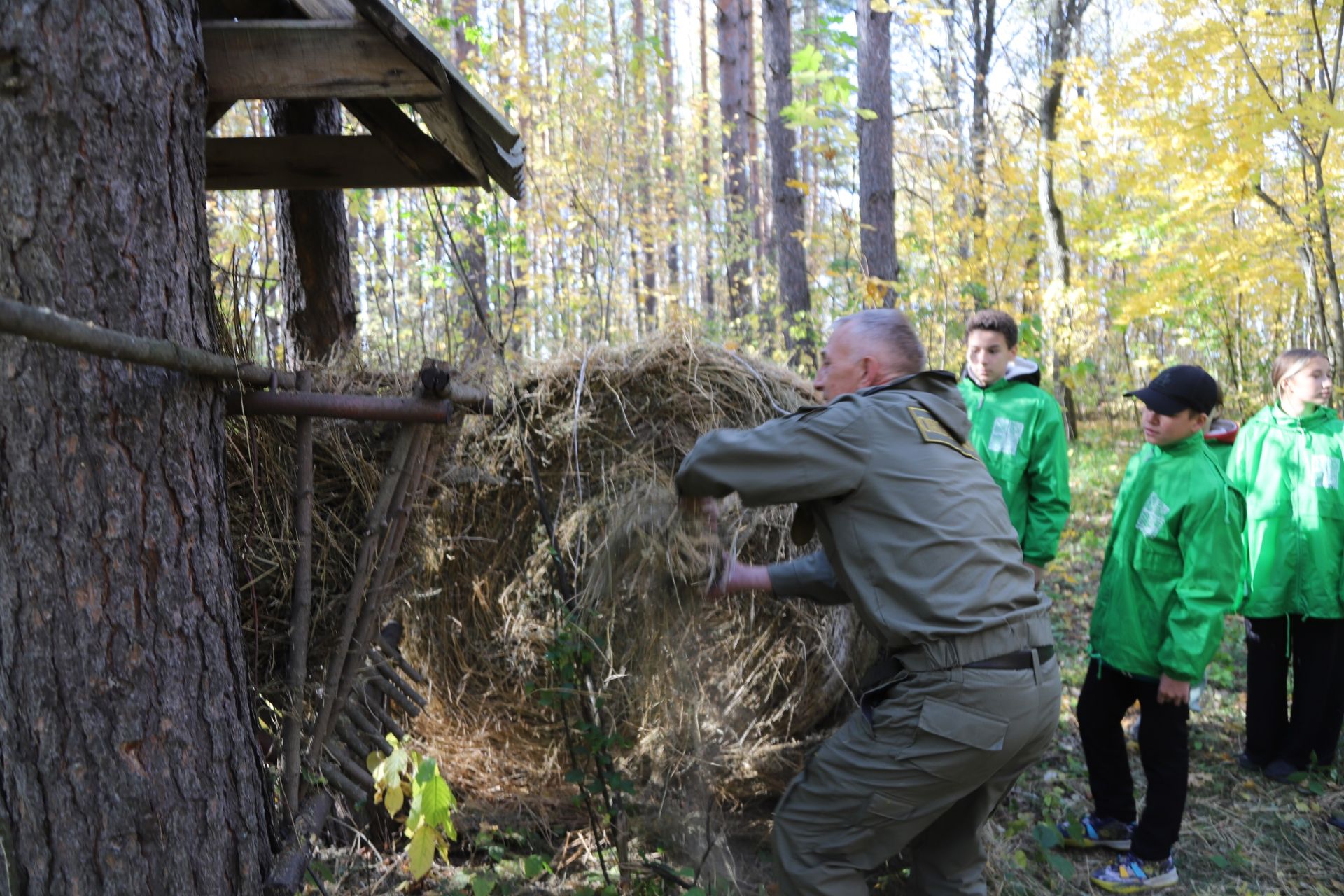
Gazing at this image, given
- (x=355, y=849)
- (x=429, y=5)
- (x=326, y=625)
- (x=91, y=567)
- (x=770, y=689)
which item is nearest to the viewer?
(x=91, y=567)

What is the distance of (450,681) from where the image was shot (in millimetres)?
3795

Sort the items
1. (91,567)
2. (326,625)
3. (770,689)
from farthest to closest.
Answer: (770,689) → (326,625) → (91,567)

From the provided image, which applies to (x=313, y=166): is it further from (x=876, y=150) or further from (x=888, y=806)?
(x=876, y=150)

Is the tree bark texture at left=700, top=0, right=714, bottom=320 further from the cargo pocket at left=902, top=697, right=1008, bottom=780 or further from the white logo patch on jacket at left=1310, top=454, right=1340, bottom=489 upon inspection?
the cargo pocket at left=902, top=697, right=1008, bottom=780

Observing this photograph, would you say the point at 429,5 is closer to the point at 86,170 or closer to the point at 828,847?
the point at 86,170

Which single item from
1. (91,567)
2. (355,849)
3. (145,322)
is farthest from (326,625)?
(355,849)

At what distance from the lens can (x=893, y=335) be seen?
2.79m

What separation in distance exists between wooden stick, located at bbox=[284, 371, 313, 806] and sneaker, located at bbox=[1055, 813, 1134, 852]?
10.0 feet

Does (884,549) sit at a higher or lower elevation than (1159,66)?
lower

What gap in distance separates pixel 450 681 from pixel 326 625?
1060 mm

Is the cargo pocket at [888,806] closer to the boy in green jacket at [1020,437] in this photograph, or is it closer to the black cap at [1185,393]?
the boy in green jacket at [1020,437]

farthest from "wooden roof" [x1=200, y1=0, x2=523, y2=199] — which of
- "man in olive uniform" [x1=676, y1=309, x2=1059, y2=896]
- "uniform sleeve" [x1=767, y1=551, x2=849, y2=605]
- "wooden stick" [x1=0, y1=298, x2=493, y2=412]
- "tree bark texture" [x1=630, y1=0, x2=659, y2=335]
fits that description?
"tree bark texture" [x1=630, y1=0, x2=659, y2=335]

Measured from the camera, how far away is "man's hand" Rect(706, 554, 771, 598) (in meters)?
2.74

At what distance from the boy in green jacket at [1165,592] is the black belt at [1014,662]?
1254mm
